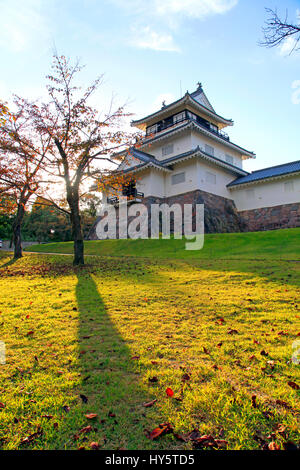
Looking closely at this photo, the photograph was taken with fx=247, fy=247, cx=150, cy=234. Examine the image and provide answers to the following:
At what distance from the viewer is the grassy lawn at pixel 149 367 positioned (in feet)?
6.74

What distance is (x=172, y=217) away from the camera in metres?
25.3

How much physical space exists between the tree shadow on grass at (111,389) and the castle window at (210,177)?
921 inches

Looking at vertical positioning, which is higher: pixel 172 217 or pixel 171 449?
pixel 172 217

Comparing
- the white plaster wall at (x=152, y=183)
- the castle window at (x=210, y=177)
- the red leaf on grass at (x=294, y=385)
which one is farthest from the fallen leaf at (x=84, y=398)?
the castle window at (x=210, y=177)

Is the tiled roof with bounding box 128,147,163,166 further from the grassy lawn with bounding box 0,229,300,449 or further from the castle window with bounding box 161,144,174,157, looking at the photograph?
the grassy lawn with bounding box 0,229,300,449

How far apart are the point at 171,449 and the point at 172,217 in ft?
78.1

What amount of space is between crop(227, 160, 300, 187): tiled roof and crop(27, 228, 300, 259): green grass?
972cm

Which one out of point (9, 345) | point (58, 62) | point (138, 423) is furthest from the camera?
point (58, 62)

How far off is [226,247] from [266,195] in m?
13.7

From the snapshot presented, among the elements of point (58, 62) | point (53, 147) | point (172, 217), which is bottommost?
point (172, 217)

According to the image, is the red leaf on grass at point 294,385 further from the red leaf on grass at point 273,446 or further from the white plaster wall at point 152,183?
the white plaster wall at point 152,183
